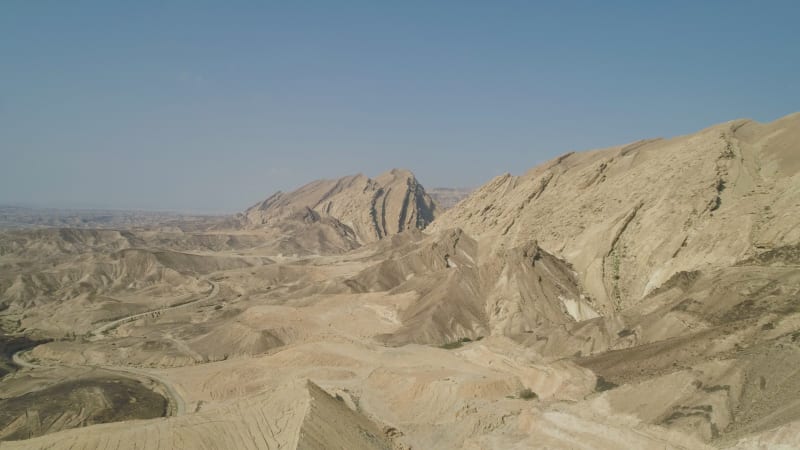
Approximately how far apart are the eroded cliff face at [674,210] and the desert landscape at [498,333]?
8.9 inches

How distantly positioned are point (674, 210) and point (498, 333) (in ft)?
71.1

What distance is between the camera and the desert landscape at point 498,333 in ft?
75.8

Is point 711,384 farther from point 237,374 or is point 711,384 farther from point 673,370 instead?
point 237,374

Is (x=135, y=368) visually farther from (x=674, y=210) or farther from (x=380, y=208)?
(x=380, y=208)

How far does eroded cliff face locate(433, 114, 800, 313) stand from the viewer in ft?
135

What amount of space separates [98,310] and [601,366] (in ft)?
227

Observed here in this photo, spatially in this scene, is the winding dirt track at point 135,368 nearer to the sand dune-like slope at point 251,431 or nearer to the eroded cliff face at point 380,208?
the sand dune-like slope at point 251,431

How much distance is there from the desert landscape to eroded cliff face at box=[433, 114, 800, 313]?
0.23m

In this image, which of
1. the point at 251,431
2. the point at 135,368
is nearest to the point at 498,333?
the point at 251,431

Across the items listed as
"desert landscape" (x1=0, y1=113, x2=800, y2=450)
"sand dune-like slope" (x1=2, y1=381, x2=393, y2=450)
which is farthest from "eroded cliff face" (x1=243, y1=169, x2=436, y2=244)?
"sand dune-like slope" (x1=2, y1=381, x2=393, y2=450)

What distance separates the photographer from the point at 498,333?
161ft

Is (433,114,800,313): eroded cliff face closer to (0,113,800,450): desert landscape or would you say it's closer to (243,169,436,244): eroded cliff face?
(0,113,800,450): desert landscape

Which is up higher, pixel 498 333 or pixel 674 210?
pixel 674 210

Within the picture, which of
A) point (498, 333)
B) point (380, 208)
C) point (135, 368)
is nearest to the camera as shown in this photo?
point (135, 368)
